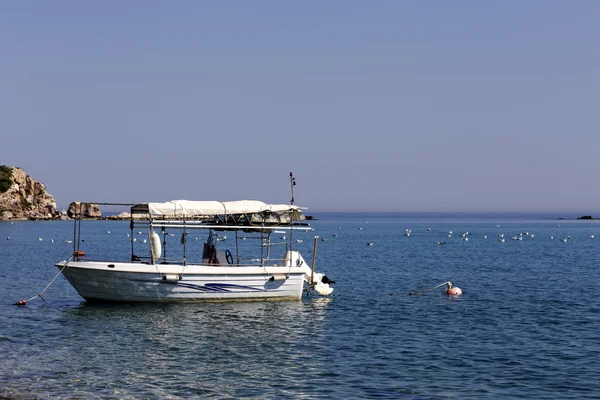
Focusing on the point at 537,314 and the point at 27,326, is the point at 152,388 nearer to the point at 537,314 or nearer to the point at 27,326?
the point at 27,326

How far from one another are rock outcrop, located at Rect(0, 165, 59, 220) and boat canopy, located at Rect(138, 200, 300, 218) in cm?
16180

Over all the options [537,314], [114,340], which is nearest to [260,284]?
[114,340]

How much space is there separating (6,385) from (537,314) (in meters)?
22.8

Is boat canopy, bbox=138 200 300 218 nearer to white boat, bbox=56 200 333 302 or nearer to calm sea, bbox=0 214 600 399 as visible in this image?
white boat, bbox=56 200 333 302

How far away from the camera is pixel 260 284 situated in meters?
33.9

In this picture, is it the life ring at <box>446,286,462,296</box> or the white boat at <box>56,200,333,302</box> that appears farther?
the life ring at <box>446,286,462,296</box>

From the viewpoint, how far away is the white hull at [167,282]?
3153 cm

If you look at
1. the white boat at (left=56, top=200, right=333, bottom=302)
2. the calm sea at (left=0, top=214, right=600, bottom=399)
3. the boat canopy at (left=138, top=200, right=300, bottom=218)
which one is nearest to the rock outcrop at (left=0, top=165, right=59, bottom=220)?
the calm sea at (left=0, top=214, right=600, bottom=399)

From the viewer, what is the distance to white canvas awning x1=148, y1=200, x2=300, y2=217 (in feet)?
108

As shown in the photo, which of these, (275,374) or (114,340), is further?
(114,340)

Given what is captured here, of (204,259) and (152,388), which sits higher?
(204,259)

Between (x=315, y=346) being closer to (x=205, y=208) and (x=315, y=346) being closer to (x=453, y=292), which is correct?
(x=205, y=208)

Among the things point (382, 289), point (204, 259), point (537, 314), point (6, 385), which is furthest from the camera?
point (382, 289)

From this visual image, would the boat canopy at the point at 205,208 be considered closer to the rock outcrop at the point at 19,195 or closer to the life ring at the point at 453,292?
the life ring at the point at 453,292
